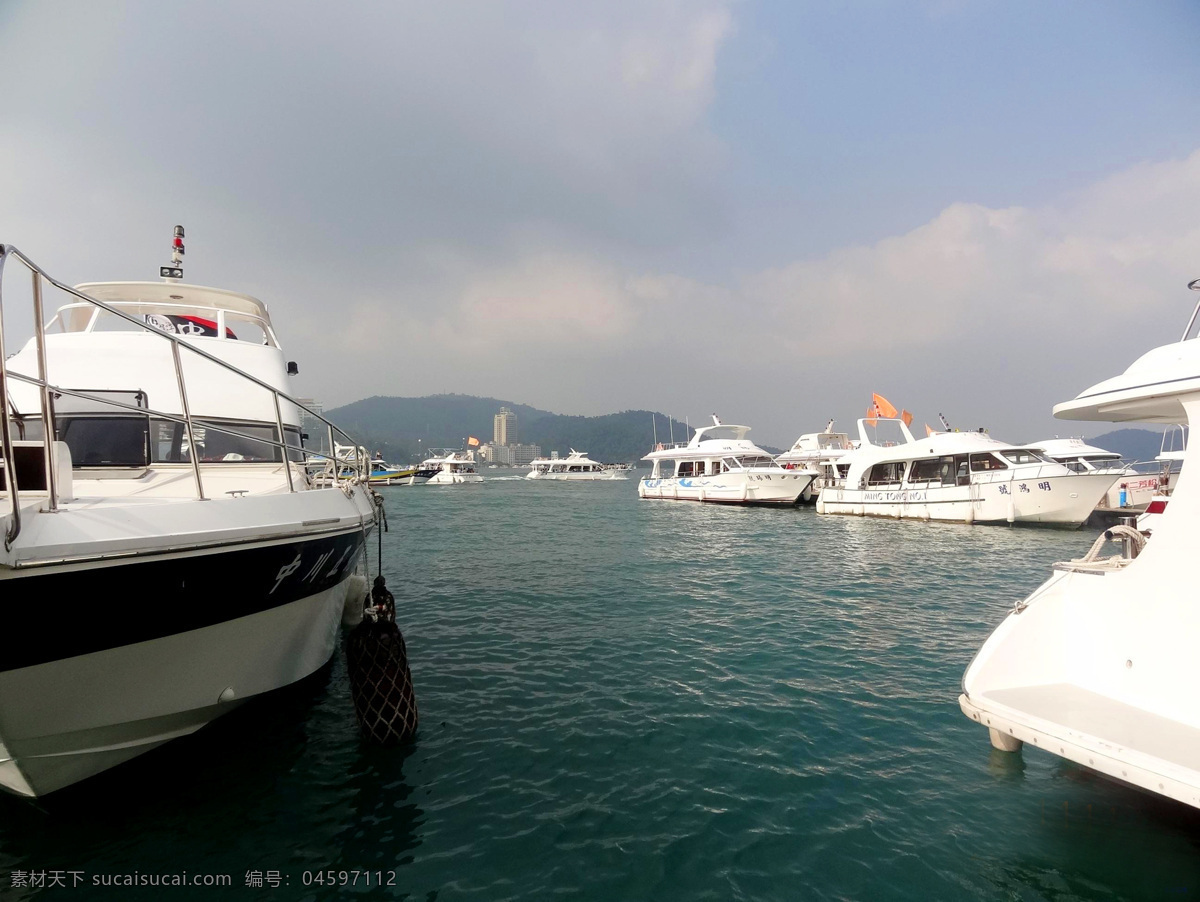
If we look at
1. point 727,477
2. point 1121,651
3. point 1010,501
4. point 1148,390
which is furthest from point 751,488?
point 1148,390

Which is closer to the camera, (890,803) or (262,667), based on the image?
(890,803)

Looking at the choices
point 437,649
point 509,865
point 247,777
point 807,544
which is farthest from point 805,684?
point 807,544

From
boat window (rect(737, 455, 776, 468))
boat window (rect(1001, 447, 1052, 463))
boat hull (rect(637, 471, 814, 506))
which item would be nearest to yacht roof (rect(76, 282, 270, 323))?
boat window (rect(1001, 447, 1052, 463))

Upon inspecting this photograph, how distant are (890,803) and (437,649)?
6.67 m

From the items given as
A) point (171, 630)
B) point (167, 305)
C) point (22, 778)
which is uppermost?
point (167, 305)

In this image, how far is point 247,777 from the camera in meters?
5.43

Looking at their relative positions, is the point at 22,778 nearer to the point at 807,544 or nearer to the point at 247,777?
the point at 247,777

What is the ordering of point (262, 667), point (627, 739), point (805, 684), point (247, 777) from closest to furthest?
point (247, 777)
point (262, 667)
point (627, 739)
point (805, 684)

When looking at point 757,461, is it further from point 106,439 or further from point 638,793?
point 106,439

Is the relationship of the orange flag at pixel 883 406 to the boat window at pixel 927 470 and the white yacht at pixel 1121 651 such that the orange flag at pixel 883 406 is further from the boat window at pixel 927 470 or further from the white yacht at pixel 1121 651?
the white yacht at pixel 1121 651

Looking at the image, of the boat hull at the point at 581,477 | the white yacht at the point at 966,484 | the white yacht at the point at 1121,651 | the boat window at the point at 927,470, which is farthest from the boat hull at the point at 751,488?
the boat hull at the point at 581,477

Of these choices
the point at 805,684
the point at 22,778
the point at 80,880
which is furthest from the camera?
the point at 805,684

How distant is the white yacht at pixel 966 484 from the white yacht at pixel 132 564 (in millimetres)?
27629

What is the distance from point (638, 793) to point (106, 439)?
633cm
